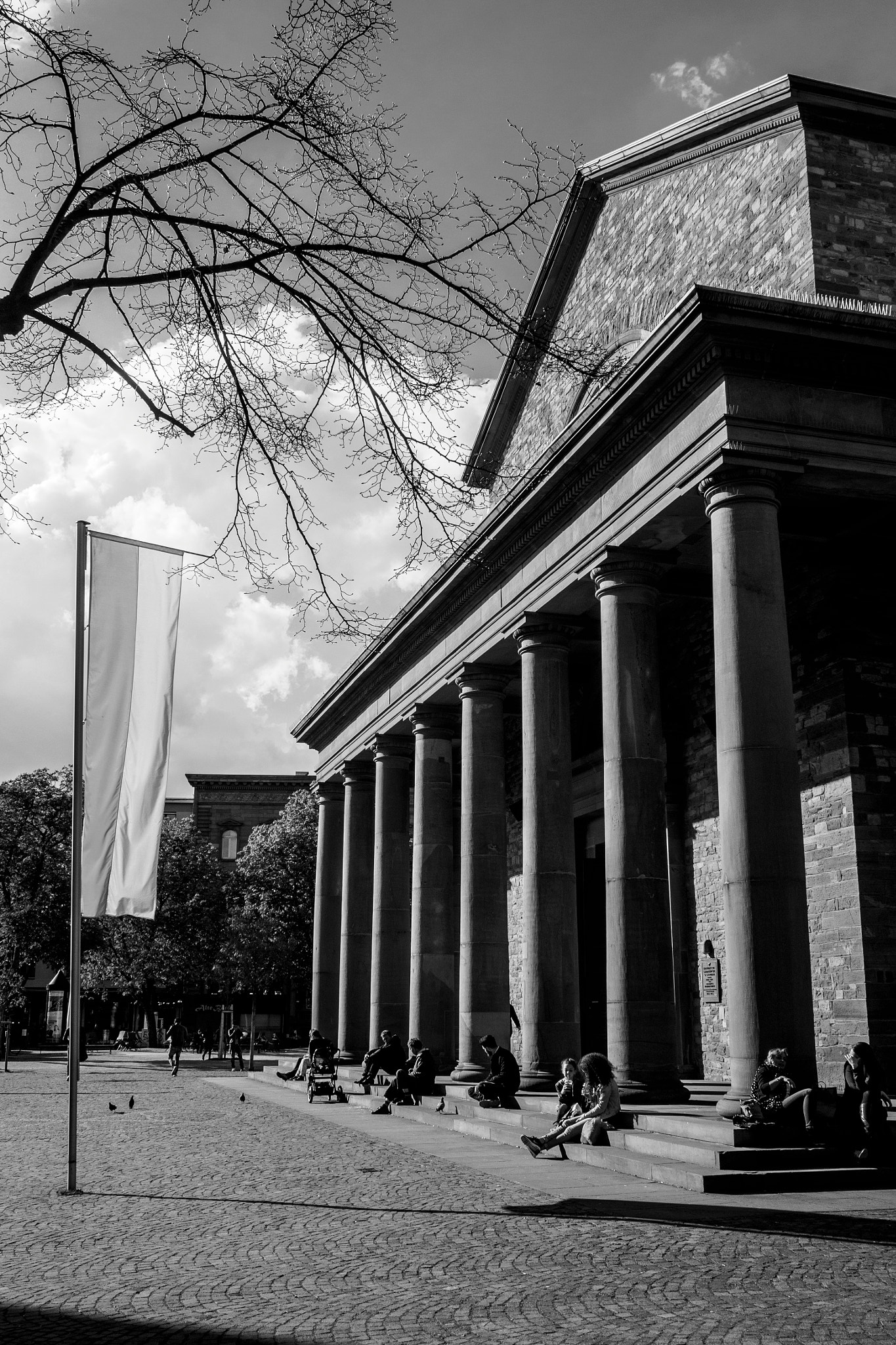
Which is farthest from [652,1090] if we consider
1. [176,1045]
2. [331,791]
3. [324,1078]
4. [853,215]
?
[176,1045]

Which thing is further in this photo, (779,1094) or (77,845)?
(779,1094)

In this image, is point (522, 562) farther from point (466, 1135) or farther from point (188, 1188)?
point (188, 1188)

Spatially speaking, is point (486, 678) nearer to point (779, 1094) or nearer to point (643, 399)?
point (643, 399)

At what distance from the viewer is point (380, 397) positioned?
28.6 feet

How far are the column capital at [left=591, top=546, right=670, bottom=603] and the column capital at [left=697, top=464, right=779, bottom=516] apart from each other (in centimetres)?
260

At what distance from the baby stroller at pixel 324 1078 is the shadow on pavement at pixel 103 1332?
17457mm

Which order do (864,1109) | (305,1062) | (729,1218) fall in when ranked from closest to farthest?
(729,1218), (864,1109), (305,1062)

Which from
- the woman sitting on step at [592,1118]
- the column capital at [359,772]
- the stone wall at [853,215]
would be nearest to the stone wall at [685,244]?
the stone wall at [853,215]

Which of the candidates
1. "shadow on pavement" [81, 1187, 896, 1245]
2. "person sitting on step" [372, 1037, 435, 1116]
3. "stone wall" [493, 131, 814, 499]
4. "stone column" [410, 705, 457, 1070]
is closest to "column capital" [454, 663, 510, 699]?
"stone column" [410, 705, 457, 1070]

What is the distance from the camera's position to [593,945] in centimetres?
2488

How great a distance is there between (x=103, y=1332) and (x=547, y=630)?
14.4 meters

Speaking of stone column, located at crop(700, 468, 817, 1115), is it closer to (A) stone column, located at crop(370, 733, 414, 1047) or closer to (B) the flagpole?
(B) the flagpole

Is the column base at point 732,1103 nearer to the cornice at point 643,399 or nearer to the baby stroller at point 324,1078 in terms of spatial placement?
the cornice at point 643,399

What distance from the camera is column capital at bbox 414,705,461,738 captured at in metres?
25.9
